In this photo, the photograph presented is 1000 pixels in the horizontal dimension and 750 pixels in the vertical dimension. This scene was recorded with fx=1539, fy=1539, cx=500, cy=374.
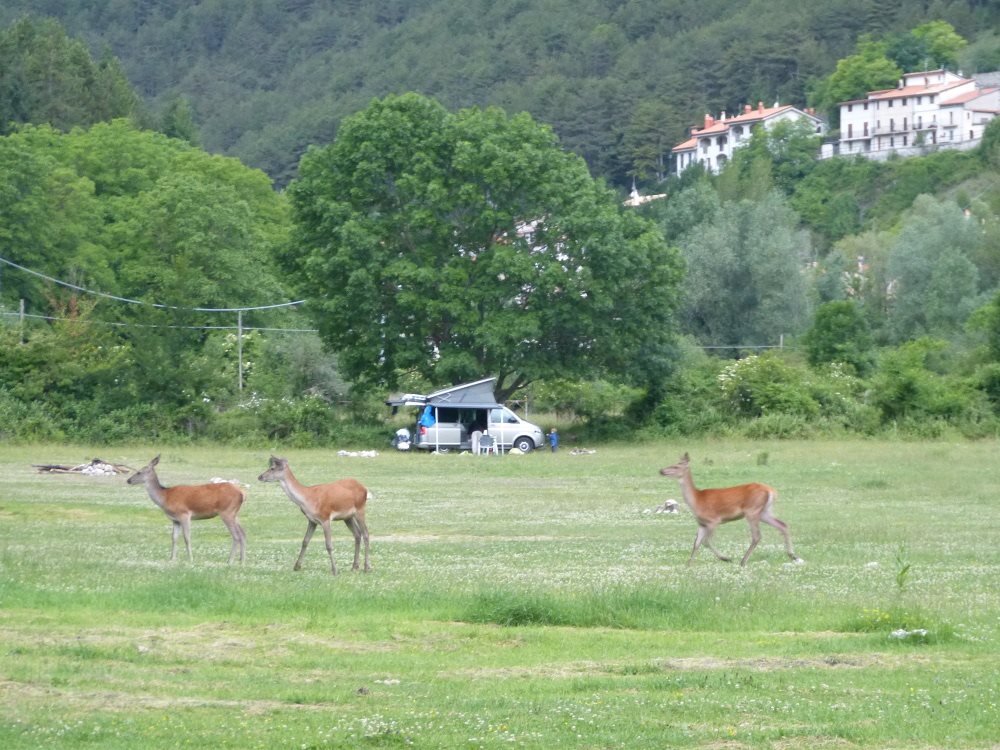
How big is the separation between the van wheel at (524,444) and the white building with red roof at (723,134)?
5021 inches

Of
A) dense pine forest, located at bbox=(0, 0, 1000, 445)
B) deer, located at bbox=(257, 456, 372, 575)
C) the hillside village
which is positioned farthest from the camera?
the hillside village

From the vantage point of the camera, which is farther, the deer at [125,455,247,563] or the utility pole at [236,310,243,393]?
the utility pole at [236,310,243,393]

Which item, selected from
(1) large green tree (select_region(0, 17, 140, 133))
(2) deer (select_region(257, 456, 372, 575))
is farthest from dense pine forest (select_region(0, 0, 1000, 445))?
(2) deer (select_region(257, 456, 372, 575))

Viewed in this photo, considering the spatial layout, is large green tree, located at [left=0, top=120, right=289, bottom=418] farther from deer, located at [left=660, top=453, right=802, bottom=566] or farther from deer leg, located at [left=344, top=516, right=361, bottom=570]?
deer, located at [left=660, top=453, right=802, bottom=566]

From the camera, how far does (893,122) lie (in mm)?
177875

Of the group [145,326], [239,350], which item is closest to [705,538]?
[145,326]

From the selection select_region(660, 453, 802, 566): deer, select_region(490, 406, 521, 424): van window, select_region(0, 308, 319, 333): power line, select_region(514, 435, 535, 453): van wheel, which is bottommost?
select_region(514, 435, 535, 453): van wheel

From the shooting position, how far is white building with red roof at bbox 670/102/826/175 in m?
183

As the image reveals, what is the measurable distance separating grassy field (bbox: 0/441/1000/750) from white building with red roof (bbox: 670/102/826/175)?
156211 mm

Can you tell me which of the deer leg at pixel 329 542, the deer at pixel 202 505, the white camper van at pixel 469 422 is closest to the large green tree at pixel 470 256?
the white camper van at pixel 469 422

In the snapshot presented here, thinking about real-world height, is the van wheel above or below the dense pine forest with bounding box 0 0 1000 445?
below

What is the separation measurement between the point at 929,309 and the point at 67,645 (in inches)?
2898

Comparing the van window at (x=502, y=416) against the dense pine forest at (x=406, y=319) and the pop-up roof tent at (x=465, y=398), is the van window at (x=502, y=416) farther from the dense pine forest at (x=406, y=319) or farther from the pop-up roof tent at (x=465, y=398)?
the dense pine forest at (x=406, y=319)

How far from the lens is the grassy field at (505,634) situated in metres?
11.4
